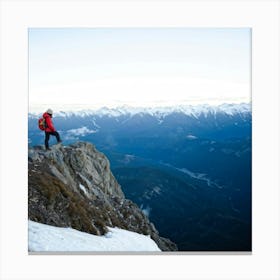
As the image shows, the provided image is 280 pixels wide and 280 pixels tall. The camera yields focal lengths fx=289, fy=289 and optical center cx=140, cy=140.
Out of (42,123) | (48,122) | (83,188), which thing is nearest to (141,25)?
(48,122)

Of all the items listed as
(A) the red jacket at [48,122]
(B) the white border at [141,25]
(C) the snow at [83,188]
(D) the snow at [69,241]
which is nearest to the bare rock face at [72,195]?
(C) the snow at [83,188]

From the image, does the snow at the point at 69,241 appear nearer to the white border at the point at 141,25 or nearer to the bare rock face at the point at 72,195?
the bare rock face at the point at 72,195

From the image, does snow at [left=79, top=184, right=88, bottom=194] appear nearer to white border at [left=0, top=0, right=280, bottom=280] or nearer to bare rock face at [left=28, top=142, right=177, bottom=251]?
bare rock face at [left=28, top=142, right=177, bottom=251]

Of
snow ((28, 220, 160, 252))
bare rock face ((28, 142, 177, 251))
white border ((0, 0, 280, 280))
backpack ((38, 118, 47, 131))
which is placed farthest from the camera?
backpack ((38, 118, 47, 131))

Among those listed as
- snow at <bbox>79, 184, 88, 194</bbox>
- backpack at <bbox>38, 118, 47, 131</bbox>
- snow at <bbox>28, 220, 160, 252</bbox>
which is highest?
backpack at <bbox>38, 118, 47, 131</bbox>

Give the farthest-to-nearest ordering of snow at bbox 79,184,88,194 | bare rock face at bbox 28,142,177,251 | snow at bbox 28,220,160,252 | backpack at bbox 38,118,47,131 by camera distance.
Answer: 1. snow at bbox 79,184,88,194
2. backpack at bbox 38,118,47,131
3. bare rock face at bbox 28,142,177,251
4. snow at bbox 28,220,160,252

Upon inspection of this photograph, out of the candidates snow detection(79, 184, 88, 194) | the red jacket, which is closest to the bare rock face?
snow detection(79, 184, 88, 194)

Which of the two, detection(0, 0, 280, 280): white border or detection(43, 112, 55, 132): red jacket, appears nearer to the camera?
detection(0, 0, 280, 280): white border

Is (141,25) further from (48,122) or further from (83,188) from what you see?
(83,188)
